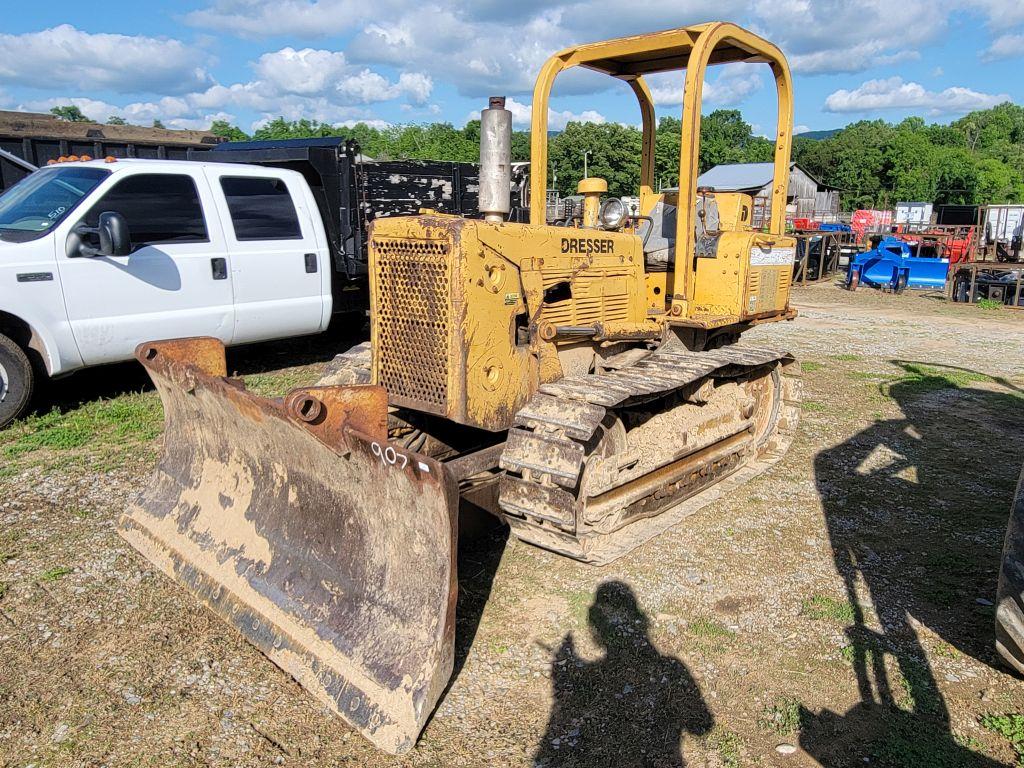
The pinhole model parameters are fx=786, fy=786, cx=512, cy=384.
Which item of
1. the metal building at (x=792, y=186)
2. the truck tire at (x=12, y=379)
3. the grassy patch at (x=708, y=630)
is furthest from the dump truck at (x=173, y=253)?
the metal building at (x=792, y=186)

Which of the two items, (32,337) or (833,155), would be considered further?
(833,155)

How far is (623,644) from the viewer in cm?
357

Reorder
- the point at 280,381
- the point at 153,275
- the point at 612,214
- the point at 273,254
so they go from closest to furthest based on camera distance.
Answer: the point at 612,214 < the point at 153,275 < the point at 273,254 < the point at 280,381

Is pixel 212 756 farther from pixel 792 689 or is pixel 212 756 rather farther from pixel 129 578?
pixel 792 689

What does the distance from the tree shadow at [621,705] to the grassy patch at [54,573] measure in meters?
2.66

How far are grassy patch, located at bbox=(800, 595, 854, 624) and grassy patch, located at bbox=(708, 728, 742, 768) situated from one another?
1056 mm

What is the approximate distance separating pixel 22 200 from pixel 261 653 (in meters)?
5.37

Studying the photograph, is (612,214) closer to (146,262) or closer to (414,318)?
(414,318)

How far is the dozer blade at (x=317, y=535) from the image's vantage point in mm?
3047

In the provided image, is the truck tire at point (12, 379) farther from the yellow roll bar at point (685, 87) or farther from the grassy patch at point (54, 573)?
the yellow roll bar at point (685, 87)

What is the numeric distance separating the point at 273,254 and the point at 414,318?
14.2 ft

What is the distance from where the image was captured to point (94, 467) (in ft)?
18.4

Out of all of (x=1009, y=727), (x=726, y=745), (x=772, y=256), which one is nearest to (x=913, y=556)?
(x=1009, y=727)

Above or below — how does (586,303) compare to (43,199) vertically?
below
